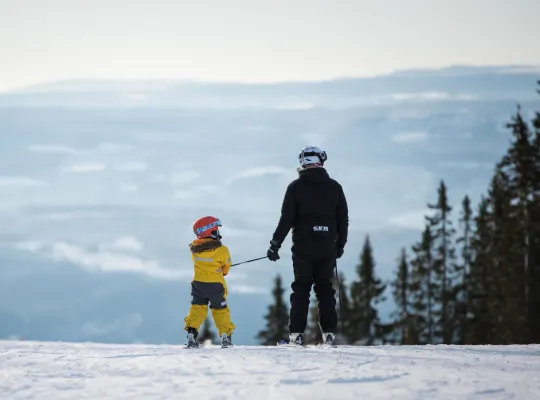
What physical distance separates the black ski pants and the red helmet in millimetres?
1206

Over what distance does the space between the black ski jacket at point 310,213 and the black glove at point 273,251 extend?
5cm

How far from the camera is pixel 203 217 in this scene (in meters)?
11.9

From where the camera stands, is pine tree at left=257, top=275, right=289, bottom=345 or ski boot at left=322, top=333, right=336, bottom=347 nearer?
ski boot at left=322, top=333, right=336, bottom=347

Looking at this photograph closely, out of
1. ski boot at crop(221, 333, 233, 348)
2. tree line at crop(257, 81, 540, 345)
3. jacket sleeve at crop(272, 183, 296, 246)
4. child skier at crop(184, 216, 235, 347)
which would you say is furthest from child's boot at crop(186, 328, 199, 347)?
tree line at crop(257, 81, 540, 345)

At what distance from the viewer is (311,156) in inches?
470

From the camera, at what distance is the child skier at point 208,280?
11.7 m

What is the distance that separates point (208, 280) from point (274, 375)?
401cm

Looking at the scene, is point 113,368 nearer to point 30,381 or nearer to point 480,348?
point 30,381

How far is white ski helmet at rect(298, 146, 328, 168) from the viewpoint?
1194 cm

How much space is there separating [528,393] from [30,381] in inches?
177

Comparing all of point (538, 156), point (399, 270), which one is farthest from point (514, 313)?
point (399, 270)

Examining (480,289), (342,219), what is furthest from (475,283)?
(342,219)

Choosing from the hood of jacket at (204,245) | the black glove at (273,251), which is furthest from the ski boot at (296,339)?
the hood of jacket at (204,245)

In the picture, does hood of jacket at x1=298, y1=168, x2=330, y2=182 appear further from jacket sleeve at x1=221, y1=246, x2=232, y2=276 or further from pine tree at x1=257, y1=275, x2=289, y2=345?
pine tree at x1=257, y1=275, x2=289, y2=345
